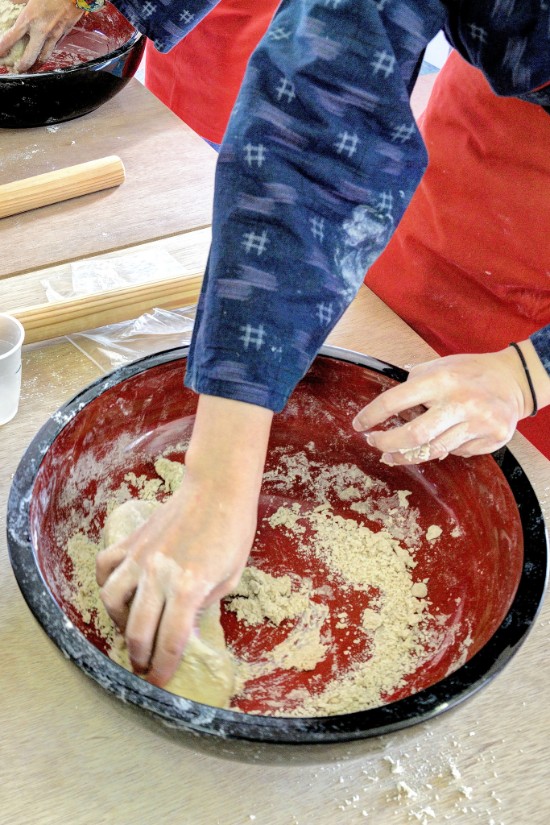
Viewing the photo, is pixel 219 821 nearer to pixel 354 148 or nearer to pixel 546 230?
pixel 354 148

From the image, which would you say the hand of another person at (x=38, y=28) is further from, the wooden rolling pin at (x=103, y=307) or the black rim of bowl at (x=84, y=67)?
the wooden rolling pin at (x=103, y=307)

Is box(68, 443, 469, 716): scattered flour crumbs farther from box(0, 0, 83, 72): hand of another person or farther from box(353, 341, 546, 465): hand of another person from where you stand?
box(0, 0, 83, 72): hand of another person

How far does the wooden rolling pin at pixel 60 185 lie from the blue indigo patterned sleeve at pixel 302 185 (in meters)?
0.61

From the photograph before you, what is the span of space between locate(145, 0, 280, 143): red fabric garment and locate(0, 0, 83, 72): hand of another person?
334mm

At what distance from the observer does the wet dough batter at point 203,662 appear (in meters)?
0.71

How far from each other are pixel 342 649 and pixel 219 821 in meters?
0.21

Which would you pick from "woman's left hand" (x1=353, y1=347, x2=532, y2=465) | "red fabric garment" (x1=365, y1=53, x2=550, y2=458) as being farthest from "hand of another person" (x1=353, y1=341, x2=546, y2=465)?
"red fabric garment" (x1=365, y1=53, x2=550, y2=458)

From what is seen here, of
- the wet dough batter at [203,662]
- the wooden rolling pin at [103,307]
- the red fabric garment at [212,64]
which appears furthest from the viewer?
the red fabric garment at [212,64]

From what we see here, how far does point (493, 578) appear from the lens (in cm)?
80

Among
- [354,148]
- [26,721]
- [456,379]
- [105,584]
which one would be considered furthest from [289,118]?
[26,721]

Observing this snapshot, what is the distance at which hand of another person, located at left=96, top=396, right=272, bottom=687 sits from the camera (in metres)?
0.66

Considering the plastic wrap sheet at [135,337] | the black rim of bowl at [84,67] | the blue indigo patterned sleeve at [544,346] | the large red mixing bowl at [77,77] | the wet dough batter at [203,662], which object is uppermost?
the blue indigo patterned sleeve at [544,346]

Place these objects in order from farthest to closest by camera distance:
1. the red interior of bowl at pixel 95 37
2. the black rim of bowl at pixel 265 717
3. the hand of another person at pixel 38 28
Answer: the red interior of bowl at pixel 95 37
the hand of another person at pixel 38 28
the black rim of bowl at pixel 265 717

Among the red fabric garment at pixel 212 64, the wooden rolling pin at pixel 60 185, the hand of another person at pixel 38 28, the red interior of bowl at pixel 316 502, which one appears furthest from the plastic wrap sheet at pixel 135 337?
the red fabric garment at pixel 212 64
